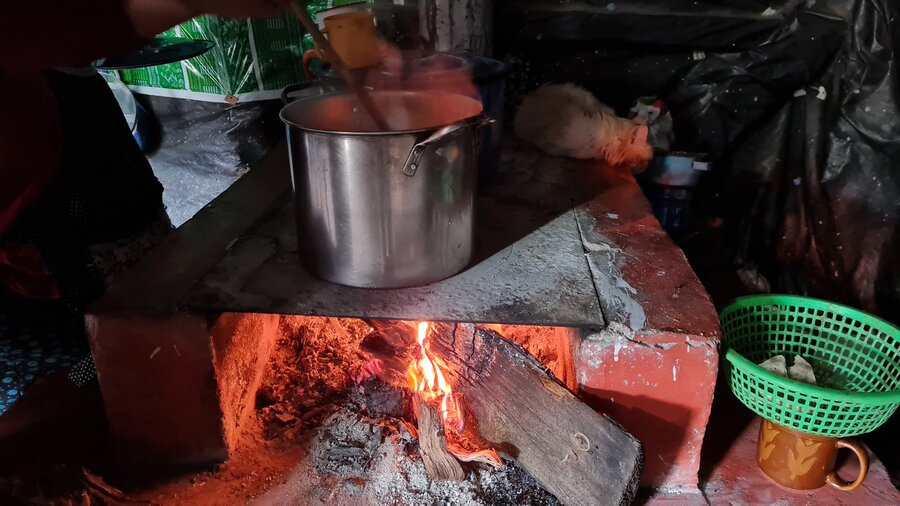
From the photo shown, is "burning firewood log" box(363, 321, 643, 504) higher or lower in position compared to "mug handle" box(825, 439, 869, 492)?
higher

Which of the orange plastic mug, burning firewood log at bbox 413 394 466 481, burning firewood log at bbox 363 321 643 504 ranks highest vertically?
the orange plastic mug

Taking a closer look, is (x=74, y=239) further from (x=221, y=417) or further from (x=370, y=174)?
(x=370, y=174)

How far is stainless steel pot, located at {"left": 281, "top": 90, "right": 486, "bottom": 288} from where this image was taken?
1356 mm

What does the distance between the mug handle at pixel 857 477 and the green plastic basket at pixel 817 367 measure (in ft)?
0.22

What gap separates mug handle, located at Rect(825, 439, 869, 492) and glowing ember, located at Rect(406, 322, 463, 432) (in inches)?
37.5

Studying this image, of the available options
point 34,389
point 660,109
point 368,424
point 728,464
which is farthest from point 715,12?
point 34,389

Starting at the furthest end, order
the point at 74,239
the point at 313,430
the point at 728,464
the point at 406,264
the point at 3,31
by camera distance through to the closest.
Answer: the point at 74,239, the point at 313,430, the point at 728,464, the point at 406,264, the point at 3,31

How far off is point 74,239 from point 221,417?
3.38 feet

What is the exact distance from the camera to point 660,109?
9.45ft

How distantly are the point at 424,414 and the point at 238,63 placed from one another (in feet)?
6.57

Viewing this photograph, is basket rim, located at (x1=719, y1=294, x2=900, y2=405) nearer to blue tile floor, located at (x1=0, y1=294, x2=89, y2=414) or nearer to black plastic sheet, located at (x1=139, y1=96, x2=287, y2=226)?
blue tile floor, located at (x1=0, y1=294, x2=89, y2=414)

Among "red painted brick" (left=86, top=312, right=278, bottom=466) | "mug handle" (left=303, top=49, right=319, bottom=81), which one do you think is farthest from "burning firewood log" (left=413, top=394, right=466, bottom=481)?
"mug handle" (left=303, top=49, right=319, bottom=81)

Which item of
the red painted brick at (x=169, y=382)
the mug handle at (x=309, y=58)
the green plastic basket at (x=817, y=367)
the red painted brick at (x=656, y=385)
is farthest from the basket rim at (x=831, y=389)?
the mug handle at (x=309, y=58)

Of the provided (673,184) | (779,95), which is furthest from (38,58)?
(779,95)
